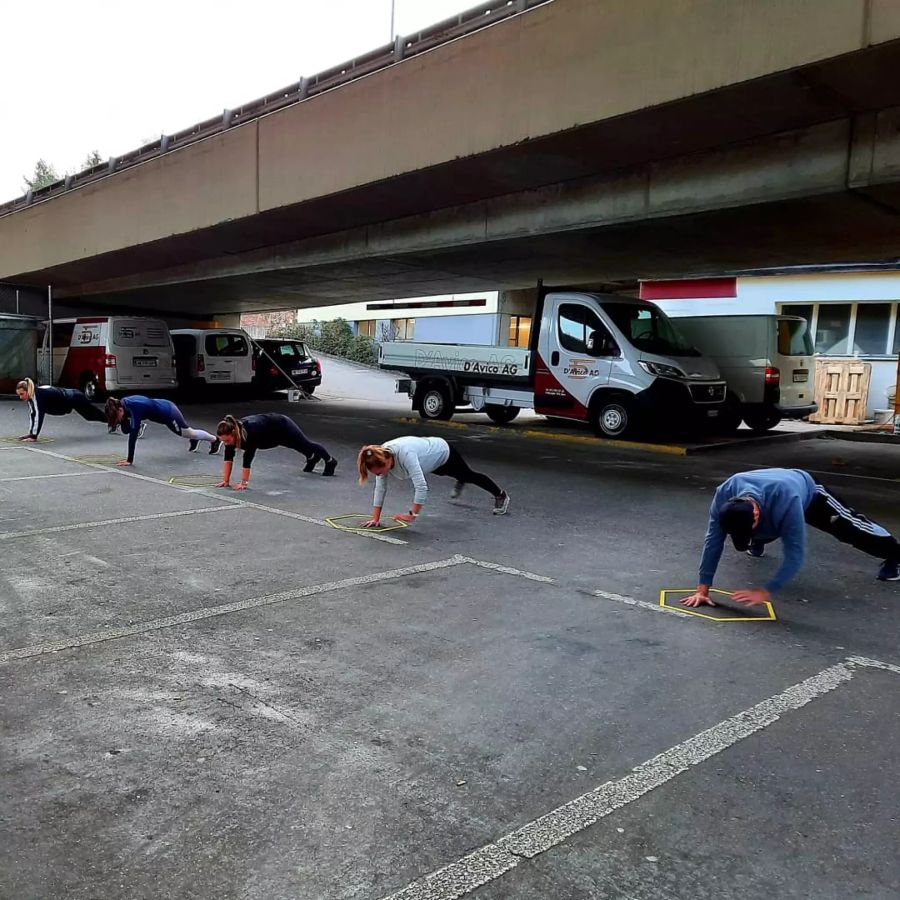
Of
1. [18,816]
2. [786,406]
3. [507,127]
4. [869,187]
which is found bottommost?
[18,816]

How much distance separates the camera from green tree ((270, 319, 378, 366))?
4103 centimetres

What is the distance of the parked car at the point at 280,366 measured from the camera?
22875 mm

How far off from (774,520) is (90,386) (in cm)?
1854

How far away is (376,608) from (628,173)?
7786mm

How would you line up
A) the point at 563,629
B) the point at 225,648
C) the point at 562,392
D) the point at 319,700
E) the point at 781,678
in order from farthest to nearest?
Result: the point at 562,392
the point at 563,629
the point at 225,648
the point at 781,678
the point at 319,700

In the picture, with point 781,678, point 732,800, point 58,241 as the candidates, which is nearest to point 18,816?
point 732,800

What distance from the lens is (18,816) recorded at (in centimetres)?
289

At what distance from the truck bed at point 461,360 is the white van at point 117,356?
5.90 metres

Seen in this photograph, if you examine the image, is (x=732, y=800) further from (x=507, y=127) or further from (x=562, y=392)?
(x=562, y=392)

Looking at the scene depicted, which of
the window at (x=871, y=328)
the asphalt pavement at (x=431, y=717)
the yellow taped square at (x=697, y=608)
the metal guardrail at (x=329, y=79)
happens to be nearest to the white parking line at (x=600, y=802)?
the asphalt pavement at (x=431, y=717)

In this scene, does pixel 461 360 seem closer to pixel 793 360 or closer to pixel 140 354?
pixel 793 360

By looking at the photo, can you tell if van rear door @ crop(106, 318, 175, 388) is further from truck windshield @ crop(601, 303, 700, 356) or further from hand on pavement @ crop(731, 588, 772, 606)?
hand on pavement @ crop(731, 588, 772, 606)

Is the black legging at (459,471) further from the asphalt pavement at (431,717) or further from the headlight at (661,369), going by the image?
the headlight at (661,369)

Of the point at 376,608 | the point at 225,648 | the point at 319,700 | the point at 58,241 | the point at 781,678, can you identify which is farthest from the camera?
the point at 58,241
